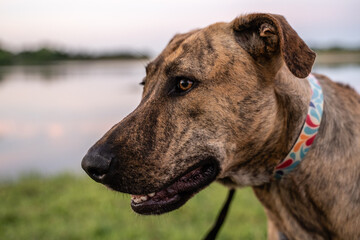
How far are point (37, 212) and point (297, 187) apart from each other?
464 cm

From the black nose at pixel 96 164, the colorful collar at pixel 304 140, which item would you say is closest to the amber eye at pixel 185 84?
the black nose at pixel 96 164

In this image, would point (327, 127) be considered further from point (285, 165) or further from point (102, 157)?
point (102, 157)

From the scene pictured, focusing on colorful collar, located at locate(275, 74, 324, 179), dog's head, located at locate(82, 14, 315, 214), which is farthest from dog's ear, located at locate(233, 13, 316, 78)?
colorful collar, located at locate(275, 74, 324, 179)

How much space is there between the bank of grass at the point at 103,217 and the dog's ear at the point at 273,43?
7.26 feet

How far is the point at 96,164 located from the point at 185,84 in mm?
748

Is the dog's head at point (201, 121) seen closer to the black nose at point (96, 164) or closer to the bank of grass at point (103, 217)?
the black nose at point (96, 164)

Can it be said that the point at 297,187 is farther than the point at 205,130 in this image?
Yes

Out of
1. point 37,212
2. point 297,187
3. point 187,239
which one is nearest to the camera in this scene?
point 297,187

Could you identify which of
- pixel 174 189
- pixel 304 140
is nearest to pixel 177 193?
pixel 174 189

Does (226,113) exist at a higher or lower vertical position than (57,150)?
higher

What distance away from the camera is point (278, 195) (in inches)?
106

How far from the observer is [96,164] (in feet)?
7.26

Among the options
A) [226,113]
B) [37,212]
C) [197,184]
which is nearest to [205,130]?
[226,113]

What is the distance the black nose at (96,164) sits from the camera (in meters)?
2.21
